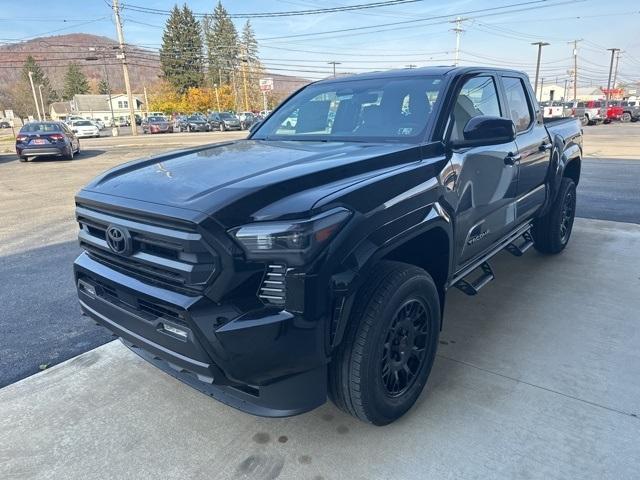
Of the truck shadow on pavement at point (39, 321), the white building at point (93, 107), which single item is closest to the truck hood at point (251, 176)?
the truck shadow on pavement at point (39, 321)

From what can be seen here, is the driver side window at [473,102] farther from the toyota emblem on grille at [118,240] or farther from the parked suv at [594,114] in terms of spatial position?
the parked suv at [594,114]

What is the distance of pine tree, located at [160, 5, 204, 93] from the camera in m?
75.6

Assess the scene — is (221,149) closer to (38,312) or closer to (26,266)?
(38,312)

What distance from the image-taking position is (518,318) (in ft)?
12.3

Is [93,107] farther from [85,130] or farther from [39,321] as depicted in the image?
[39,321]

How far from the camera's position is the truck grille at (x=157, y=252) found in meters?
1.94

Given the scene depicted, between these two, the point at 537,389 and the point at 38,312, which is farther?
the point at 38,312

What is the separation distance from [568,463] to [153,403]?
2190 millimetres

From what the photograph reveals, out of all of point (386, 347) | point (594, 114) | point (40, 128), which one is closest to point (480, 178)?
point (386, 347)

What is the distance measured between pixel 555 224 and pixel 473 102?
2235mm

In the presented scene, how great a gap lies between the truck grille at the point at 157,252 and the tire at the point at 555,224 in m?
4.00

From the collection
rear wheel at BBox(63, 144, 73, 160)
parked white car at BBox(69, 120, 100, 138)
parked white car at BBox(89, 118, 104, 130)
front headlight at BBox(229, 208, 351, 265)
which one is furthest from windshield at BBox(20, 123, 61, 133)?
parked white car at BBox(89, 118, 104, 130)

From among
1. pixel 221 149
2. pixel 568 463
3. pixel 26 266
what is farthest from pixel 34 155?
pixel 568 463

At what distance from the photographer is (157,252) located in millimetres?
2131
